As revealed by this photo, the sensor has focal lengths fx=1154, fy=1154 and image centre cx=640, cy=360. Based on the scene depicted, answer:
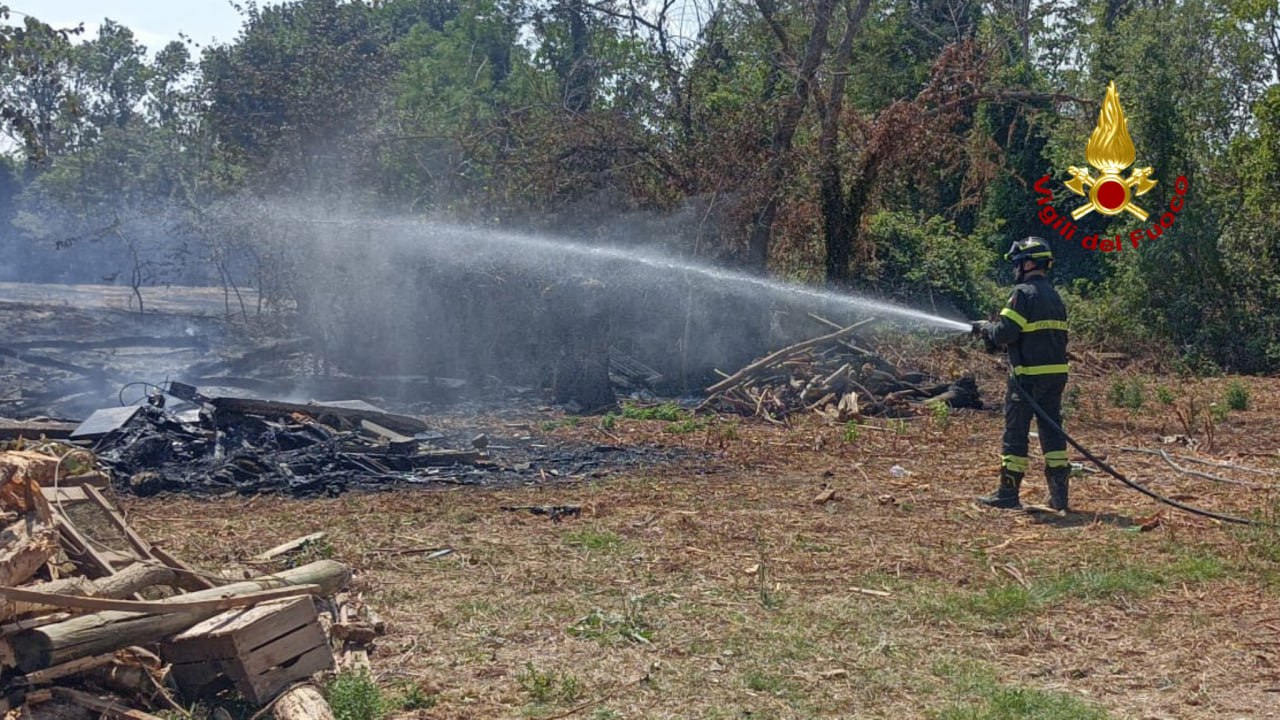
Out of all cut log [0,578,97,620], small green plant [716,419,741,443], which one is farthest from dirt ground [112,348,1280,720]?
cut log [0,578,97,620]

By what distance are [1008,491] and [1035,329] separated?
1.26 metres

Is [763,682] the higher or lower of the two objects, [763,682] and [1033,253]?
the lower

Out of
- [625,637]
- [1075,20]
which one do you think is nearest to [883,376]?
[625,637]

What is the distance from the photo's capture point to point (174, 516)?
8.72m

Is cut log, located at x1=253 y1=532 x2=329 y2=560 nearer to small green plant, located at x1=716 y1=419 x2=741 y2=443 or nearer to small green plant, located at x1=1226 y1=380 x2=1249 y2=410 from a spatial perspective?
small green plant, located at x1=716 y1=419 x2=741 y2=443

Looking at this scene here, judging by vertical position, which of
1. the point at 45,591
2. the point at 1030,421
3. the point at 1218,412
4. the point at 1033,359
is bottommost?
the point at 1218,412

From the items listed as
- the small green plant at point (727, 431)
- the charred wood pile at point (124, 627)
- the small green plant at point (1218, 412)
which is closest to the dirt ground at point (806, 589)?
the charred wood pile at point (124, 627)

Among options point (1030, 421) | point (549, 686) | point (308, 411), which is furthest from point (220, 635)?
point (308, 411)

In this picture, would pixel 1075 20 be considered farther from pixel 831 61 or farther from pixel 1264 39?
pixel 831 61

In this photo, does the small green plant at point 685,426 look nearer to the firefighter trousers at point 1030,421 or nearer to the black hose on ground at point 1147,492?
the firefighter trousers at point 1030,421

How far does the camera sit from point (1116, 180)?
21.6 metres

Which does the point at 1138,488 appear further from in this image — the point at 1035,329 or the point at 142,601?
the point at 142,601

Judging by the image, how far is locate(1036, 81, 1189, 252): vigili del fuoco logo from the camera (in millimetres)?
19844

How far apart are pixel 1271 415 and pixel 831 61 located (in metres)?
7.97
